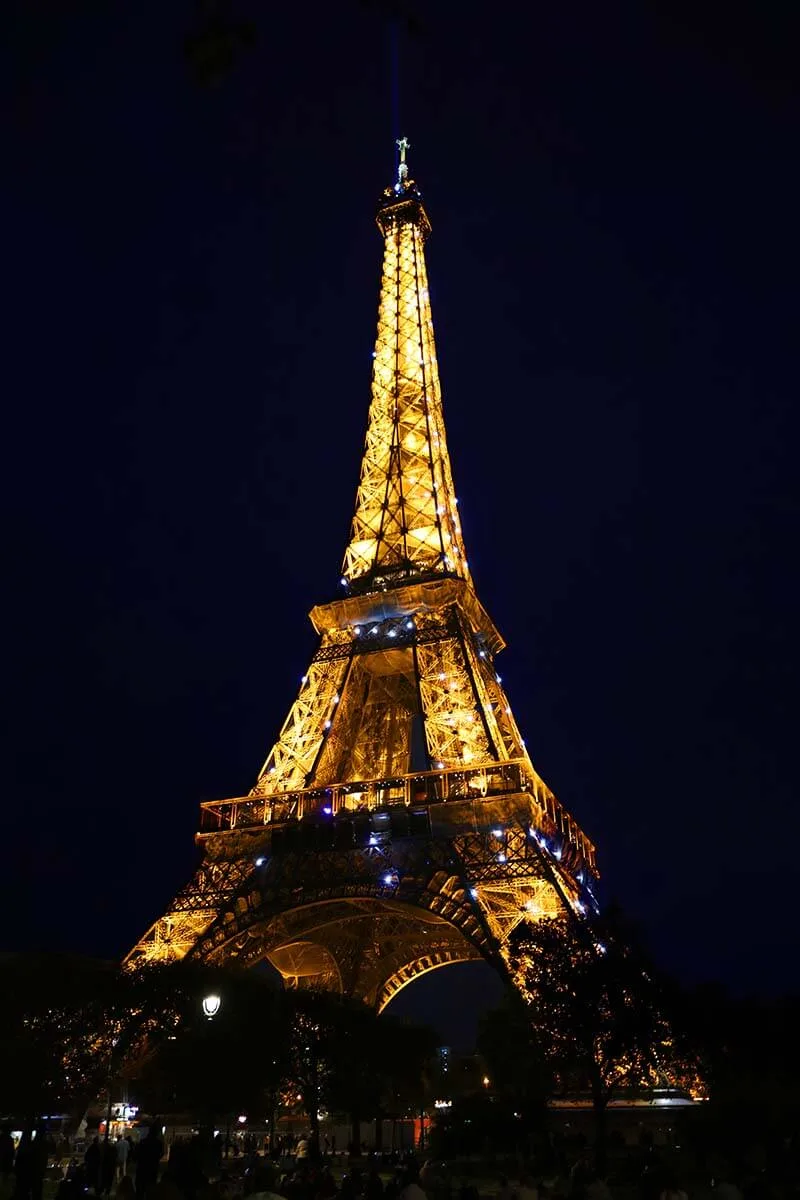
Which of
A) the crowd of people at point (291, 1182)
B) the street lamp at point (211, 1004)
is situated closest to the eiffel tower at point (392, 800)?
the street lamp at point (211, 1004)

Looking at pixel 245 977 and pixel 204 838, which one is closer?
pixel 245 977

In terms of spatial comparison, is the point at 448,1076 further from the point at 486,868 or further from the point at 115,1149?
→ the point at 115,1149

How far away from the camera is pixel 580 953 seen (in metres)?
28.7

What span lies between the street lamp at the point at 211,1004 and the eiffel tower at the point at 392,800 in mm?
2773

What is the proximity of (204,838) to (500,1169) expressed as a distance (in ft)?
59.6

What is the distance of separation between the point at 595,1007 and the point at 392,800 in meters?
12.3

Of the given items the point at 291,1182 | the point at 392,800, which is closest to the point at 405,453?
the point at 392,800

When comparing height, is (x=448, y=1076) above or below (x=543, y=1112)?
above

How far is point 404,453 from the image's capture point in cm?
5172

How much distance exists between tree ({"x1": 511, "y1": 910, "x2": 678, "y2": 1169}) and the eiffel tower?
1774mm

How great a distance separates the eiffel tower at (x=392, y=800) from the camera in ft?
110

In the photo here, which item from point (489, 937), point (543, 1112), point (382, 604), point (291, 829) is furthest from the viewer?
point (382, 604)

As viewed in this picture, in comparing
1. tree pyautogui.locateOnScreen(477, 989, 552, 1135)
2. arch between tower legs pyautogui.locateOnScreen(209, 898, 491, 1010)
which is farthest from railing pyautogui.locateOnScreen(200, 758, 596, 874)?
tree pyautogui.locateOnScreen(477, 989, 552, 1135)

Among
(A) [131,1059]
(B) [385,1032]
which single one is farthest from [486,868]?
(A) [131,1059]
